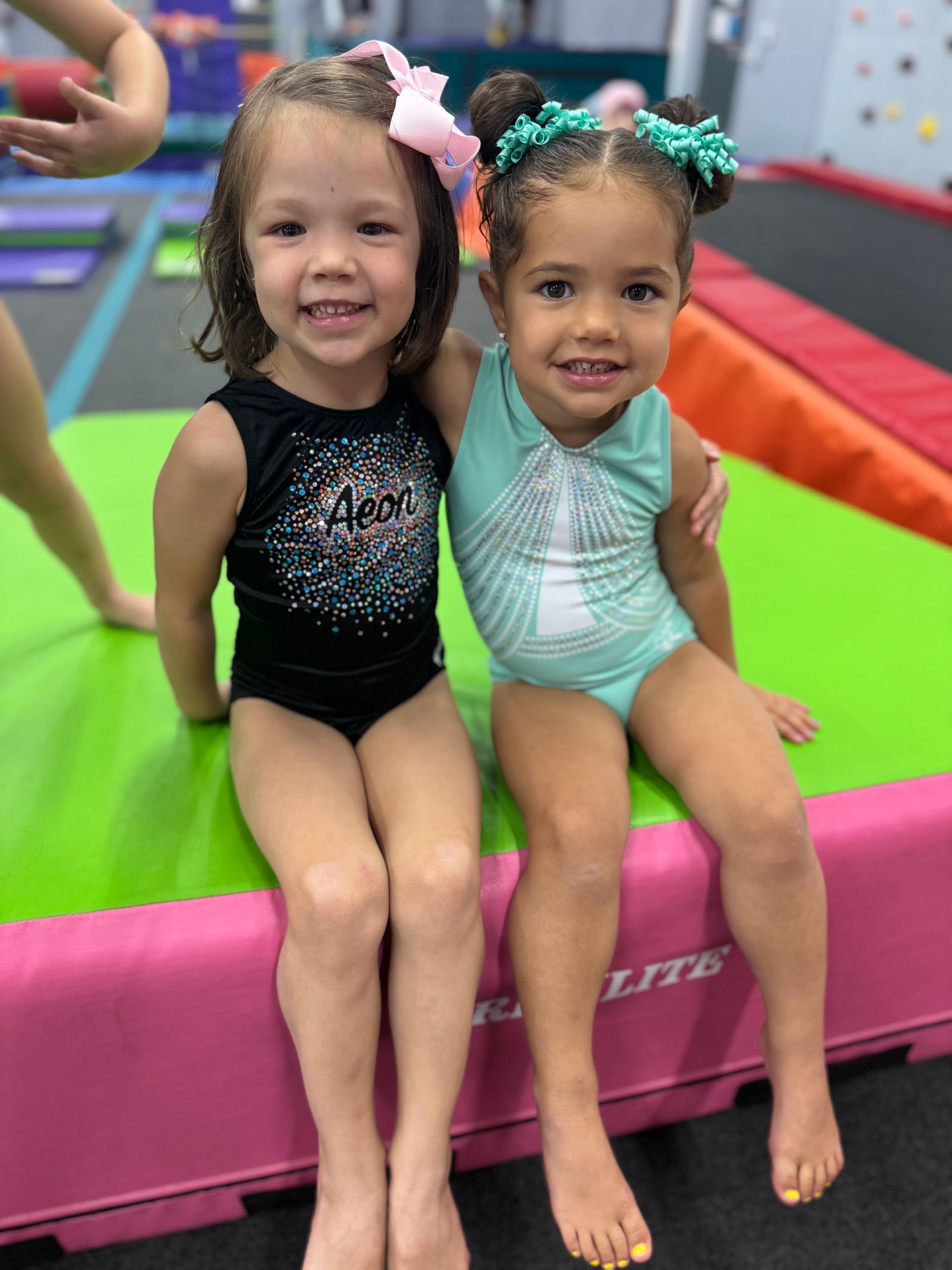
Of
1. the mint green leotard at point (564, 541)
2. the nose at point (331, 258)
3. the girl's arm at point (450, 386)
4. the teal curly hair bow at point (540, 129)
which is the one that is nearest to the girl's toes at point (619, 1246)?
the mint green leotard at point (564, 541)

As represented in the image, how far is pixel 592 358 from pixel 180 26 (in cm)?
742

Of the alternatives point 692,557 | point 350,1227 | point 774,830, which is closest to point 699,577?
point 692,557

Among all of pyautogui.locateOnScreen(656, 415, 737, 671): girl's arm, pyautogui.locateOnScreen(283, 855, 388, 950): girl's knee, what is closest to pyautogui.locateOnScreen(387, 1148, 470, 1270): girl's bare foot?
pyautogui.locateOnScreen(283, 855, 388, 950): girl's knee

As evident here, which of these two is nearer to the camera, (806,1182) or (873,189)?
(806,1182)

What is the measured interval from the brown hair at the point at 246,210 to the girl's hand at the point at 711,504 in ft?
1.08

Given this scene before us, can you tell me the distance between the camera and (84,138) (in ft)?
2.86

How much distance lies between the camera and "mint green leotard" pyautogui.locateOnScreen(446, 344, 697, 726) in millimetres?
946

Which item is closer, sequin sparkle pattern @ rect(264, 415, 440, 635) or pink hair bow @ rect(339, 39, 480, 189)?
pink hair bow @ rect(339, 39, 480, 189)

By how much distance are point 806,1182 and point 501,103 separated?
3.55 feet

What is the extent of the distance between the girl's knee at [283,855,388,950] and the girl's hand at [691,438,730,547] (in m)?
0.51

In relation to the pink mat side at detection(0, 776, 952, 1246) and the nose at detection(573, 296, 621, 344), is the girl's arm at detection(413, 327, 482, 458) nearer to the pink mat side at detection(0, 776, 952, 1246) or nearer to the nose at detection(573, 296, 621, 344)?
the nose at detection(573, 296, 621, 344)

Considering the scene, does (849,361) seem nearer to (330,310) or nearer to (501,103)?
(501,103)

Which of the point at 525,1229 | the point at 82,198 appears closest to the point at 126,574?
the point at 525,1229

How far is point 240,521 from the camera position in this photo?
0.88 meters
